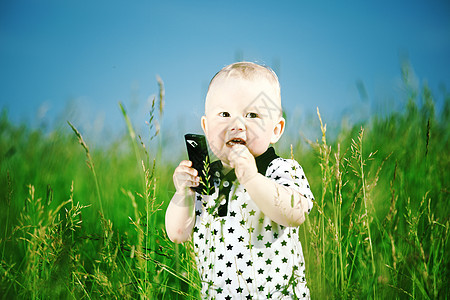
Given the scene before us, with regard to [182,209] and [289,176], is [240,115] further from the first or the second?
[182,209]

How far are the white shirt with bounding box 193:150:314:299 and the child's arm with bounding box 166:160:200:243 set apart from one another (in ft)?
0.39

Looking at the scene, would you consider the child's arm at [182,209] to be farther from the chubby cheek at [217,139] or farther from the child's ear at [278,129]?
the child's ear at [278,129]

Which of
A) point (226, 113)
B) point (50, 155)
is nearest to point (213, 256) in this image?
point (226, 113)

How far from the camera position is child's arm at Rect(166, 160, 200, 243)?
191 cm

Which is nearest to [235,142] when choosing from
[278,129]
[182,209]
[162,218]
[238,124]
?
[238,124]

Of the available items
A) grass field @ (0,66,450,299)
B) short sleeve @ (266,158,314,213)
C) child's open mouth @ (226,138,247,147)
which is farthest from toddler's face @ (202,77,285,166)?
grass field @ (0,66,450,299)

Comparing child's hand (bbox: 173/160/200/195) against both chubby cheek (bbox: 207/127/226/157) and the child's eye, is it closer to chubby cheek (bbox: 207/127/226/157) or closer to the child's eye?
chubby cheek (bbox: 207/127/226/157)

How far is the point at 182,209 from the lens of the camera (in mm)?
1957

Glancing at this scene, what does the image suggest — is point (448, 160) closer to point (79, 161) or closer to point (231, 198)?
point (231, 198)

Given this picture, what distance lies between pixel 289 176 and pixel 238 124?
0.34 m

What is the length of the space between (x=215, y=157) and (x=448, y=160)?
1605 millimetres

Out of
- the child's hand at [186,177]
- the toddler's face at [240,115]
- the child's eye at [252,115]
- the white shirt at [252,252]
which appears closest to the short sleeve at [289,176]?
the white shirt at [252,252]

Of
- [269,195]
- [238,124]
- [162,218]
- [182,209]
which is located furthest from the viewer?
[162,218]

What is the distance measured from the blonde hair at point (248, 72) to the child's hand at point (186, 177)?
16.6 inches
